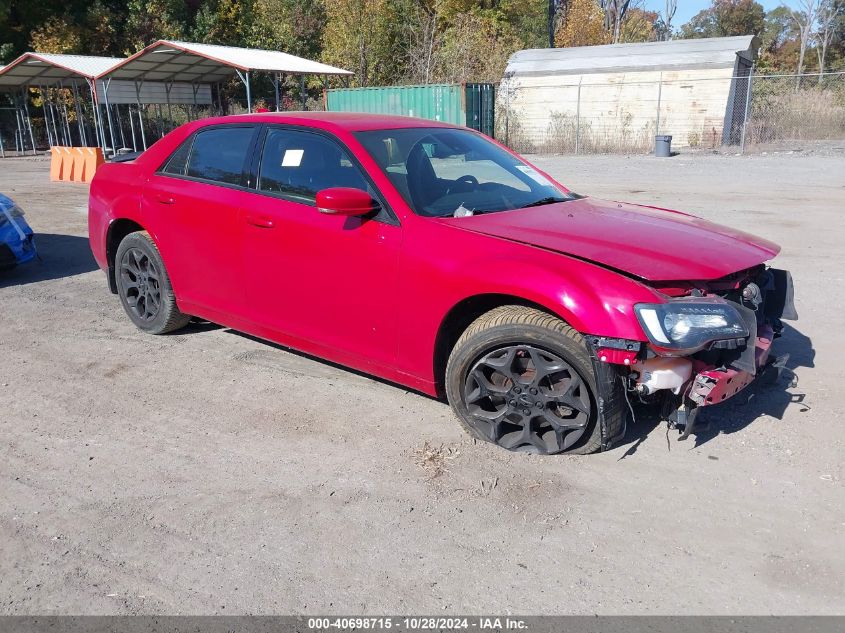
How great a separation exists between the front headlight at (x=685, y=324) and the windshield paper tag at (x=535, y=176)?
1.81 m

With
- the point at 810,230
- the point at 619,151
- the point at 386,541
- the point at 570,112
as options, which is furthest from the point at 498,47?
the point at 386,541

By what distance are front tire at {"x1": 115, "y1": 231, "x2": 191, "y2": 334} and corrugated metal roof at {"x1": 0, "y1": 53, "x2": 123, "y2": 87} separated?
72.4 ft

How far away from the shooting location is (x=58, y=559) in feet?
9.65

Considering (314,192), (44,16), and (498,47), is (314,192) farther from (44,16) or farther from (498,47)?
(44,16)

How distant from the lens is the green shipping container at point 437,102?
25.2m

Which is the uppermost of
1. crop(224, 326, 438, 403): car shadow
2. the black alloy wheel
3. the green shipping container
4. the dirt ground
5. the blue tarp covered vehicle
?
the green shipping container

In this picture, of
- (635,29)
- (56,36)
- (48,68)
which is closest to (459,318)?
(48,68)

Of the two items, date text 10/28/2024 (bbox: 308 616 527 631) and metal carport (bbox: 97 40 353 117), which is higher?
metal carport (bbox: 97 40 353 117)

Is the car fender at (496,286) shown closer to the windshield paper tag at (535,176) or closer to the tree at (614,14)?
the windshield paper tag at (535,176)

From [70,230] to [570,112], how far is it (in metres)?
21.5

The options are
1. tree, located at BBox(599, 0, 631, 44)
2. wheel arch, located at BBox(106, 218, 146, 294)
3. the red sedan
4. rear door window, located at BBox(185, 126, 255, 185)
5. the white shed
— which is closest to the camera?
the red sedan

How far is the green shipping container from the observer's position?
25.2m

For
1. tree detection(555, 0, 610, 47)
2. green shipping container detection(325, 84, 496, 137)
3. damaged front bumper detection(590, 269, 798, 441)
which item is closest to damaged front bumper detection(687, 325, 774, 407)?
damaged front bumper detection(590, 269, 798, 441)

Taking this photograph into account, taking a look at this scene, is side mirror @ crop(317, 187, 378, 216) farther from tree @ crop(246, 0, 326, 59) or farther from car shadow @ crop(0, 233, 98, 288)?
tree @ crop(246, 0, 326, 59)
